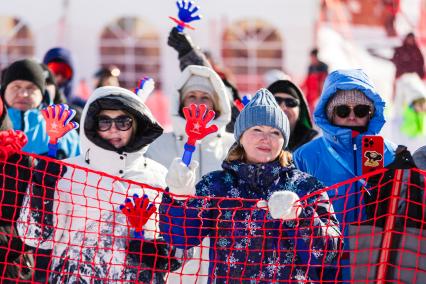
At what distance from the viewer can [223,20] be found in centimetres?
1364

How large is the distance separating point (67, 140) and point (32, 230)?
145 cm

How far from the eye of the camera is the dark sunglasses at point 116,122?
505 cm

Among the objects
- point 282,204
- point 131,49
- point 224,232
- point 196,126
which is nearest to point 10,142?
point 196,126

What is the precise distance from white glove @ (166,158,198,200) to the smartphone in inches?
32.8

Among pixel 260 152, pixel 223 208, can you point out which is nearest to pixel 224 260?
pixel 223 208

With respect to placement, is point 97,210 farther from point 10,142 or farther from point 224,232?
point 224,232

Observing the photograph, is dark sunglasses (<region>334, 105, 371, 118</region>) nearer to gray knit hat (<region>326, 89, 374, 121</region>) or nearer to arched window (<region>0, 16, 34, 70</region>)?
gray knit hat (<region>326, 89, 374, 121</region>)

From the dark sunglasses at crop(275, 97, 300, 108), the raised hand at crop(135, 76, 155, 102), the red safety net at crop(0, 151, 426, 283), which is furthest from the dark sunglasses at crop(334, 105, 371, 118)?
the raised hand at crop(135, 76, 155, 102)

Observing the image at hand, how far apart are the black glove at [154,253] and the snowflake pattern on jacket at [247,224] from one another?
0.34 metres

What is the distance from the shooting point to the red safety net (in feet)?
13.9

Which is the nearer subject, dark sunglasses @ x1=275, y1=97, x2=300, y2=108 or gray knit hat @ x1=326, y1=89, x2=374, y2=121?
gray knit hat @ x1=326, y1=89, x2=374, y2=121

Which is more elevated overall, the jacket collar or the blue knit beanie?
the blue knit beanie

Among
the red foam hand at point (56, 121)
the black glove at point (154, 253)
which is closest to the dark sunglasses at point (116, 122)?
the red foam hand at point (56, 121)

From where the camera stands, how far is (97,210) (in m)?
4.90
